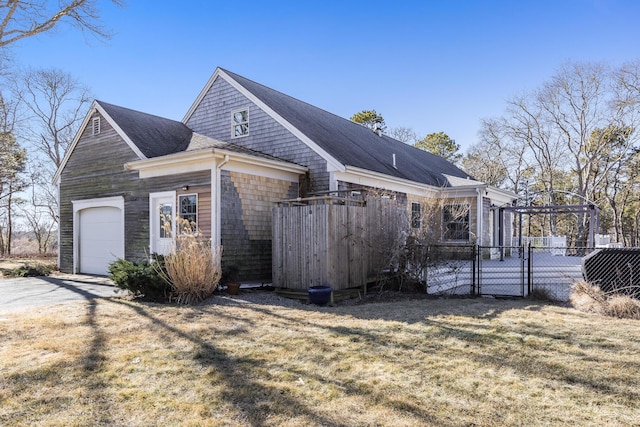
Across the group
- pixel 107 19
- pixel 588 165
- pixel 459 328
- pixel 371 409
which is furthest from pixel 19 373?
pixel 588 165

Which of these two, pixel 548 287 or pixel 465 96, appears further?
pixel 465 96

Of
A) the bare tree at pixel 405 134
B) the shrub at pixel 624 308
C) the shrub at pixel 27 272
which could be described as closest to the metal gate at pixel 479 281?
the shrub at pixel 624 308

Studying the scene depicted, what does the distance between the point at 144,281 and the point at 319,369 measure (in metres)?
5.23

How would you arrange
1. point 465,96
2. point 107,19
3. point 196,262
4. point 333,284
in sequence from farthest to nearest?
point 465,96 < point 107,19 < point 333,284 < point 196,262

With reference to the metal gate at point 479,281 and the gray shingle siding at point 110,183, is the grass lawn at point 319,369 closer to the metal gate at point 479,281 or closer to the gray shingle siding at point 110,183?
the metal gate at point 479,281

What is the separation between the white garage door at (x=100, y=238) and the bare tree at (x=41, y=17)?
540cm

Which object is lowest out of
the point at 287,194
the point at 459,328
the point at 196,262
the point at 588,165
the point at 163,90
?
the point at 459,328

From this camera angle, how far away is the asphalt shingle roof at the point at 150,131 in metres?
12.4

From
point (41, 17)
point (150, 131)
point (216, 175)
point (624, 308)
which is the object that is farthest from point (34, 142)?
point (624, 308)

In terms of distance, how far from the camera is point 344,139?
14.7m

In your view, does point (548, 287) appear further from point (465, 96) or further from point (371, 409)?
point (465, 96)

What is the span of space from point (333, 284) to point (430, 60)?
12.3 meters

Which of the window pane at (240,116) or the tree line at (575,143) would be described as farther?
the tree line at (575,143)

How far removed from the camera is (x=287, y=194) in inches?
450
